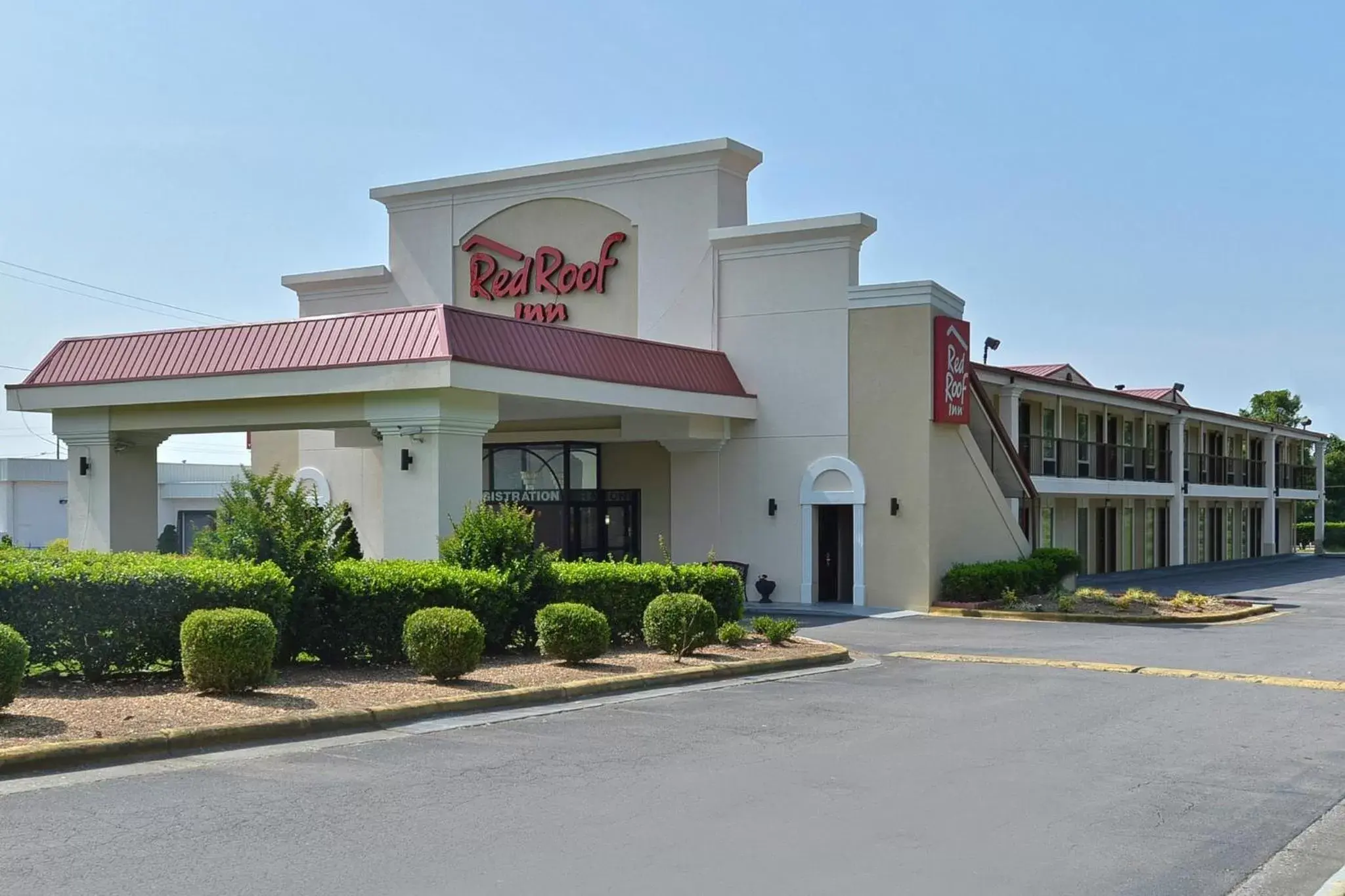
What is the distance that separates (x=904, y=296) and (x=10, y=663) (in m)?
19.1

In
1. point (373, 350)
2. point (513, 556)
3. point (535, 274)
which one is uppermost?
point (535, 274)

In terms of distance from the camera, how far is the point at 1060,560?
96.7ft

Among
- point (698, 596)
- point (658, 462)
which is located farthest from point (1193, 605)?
point (698, 596)

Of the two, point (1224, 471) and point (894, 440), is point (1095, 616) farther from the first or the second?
point (1224, 471)

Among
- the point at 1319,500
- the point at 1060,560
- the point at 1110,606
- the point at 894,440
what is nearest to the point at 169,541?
the point at 894,440

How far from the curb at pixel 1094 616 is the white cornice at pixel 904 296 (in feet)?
18.8

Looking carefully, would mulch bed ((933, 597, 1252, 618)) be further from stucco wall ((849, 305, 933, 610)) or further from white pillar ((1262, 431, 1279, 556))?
white pillar ((1262, 431, 1279, 556))

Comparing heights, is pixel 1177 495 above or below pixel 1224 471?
below

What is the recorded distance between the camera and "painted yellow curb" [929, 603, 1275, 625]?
24.2 meters

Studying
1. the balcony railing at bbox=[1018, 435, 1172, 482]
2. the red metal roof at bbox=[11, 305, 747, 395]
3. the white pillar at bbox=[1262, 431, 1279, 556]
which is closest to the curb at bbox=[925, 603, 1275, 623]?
the red metal roof at bbox=[11, 305, 747, 395]

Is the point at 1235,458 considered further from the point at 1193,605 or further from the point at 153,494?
the point at 153,494

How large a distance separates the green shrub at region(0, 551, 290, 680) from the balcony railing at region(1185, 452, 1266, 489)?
39.3 meters

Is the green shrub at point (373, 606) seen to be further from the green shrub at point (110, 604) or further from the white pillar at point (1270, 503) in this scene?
the white pillar at point (1270, 503)

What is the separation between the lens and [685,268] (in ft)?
94.3
